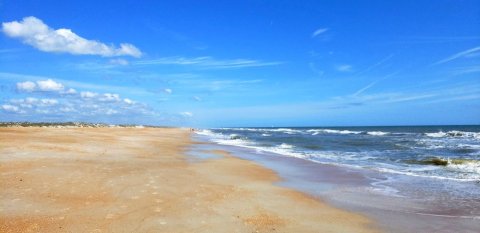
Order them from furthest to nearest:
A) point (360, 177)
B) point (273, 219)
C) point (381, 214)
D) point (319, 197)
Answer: point (360, 177) < point (319, 197) < point (381, 214) < point (273, 219)

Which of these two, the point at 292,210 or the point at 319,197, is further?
the point at 319,197

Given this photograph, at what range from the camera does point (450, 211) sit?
980cm

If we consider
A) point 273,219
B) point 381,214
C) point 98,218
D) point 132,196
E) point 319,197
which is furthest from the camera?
point 319,197

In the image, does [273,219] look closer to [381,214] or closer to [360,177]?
[381,214]

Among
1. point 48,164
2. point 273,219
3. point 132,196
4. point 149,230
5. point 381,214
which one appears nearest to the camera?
point 149,230

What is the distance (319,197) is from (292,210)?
7.97 ft

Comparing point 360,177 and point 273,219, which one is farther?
point 360,177

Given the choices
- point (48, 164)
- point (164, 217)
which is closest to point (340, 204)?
point (164, 217)

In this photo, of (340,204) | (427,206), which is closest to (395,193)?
(427,206)

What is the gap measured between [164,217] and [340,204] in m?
5.03

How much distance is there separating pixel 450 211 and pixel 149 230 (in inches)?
295

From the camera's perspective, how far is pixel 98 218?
25.9 ft

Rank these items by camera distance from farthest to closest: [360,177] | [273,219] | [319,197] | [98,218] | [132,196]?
[360,177], [319,197], [132,196], [273,219], [98,218]

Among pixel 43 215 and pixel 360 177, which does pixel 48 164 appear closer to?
pixel 43 215
